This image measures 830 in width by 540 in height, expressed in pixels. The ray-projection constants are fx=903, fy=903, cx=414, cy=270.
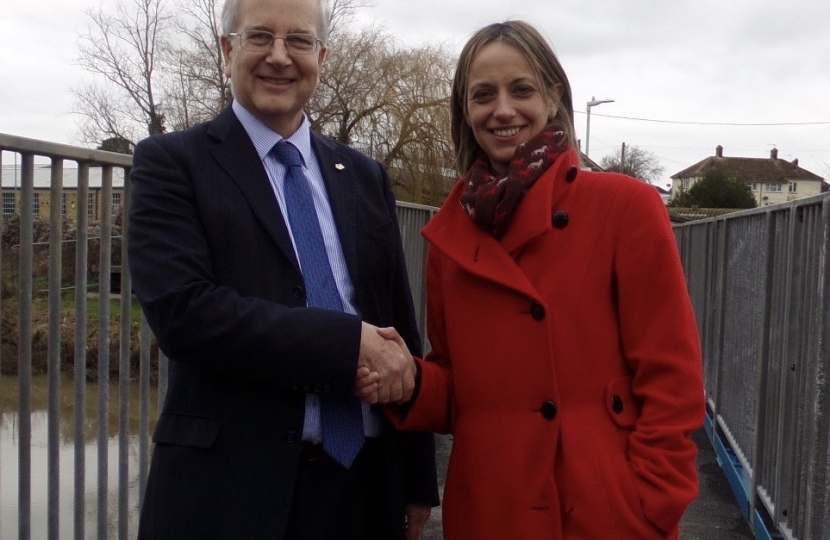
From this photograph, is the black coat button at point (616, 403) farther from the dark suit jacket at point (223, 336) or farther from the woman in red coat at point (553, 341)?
the dark suit jacket at point (223, 336)

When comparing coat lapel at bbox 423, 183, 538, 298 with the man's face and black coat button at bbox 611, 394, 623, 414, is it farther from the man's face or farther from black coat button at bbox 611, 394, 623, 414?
the man's face

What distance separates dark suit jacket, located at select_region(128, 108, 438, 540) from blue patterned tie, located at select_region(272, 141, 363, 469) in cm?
6

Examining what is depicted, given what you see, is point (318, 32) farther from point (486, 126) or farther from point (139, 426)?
point (139, 426)

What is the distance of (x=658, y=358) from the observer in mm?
2070

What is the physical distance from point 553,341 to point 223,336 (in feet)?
2.51

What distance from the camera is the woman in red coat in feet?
6.76

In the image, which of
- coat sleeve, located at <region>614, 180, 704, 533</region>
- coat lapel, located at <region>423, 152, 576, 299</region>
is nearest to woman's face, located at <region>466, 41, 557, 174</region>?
coat lapel, located at <region>423, 152, 576, 299</region>

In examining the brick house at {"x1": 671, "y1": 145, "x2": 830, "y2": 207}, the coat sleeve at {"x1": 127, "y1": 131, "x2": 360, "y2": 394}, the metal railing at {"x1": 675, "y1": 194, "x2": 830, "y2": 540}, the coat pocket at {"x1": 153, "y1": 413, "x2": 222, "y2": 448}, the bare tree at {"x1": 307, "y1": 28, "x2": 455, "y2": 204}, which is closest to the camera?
the coat sleeve at {"x1": 127, "y1": 131, "x2": 360, "y2": 394}

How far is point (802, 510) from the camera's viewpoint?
11.8 feet

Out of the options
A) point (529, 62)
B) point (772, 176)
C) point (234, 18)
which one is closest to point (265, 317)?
point (234, 18)

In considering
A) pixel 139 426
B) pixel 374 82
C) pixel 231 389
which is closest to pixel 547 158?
pixel 231 389

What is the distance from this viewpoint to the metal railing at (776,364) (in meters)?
3.34

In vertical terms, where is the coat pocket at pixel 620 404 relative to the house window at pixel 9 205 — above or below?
below

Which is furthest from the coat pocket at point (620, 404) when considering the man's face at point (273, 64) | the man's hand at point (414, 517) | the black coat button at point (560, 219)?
the man's face at point (273, 64)
